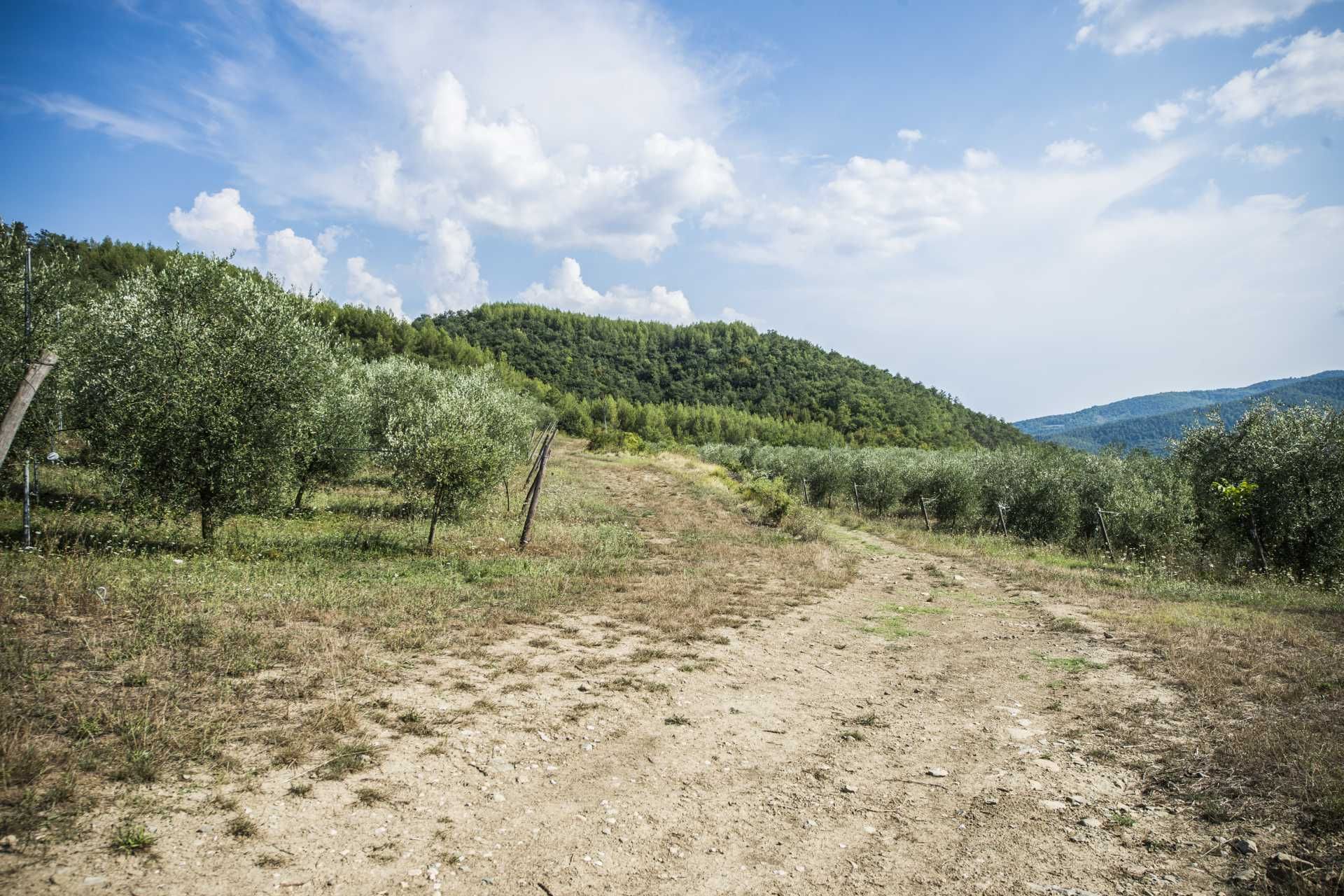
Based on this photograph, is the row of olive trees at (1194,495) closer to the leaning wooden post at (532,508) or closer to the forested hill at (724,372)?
the leaning wooden post at (532,508)

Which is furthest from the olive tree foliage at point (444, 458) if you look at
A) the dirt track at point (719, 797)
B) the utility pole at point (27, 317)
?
the dirt track at point (719, 797)

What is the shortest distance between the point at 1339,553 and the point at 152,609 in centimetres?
3301

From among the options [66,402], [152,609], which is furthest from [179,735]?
[66,402]

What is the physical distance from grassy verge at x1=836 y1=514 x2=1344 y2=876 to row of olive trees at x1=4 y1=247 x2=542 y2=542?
17.6m

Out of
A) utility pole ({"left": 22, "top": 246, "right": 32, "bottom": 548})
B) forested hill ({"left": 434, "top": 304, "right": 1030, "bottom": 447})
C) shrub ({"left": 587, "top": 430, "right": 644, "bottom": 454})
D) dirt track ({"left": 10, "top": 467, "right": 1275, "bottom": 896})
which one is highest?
forested hill ({"left": 434, "top": 304, "right": 1030, "bottom": 447})

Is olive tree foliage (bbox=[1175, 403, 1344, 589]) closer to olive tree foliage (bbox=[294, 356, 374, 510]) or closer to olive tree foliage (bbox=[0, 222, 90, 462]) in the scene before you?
olive tree foliage (bbox=[294, 356, 374, 510])

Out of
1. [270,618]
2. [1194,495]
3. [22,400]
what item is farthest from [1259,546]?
[22,400]

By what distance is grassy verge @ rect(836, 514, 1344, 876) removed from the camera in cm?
566

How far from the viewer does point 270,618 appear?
9984 millimetres

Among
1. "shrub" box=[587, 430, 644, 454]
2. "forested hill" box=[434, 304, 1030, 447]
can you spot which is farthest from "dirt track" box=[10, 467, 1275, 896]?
"forested hill" box=[434, 304, 1030, 447]

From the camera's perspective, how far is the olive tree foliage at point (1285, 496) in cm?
1972

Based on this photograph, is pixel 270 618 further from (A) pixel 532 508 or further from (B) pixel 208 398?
(A) pixel 532 508

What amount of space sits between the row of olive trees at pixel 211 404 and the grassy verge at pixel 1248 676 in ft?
57.8

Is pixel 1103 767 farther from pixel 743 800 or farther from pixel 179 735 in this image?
pixel 179 735
